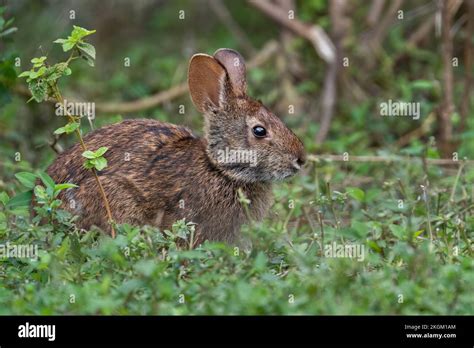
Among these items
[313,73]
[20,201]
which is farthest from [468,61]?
[20,201]

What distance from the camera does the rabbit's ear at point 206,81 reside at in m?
7.49

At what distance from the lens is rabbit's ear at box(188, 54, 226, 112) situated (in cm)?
749

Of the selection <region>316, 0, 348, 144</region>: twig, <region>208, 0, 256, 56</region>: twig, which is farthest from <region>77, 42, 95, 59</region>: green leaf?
<region>208, 0, 256, 56</region>: twig

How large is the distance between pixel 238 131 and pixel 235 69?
2.16 ft

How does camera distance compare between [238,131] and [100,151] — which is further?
[238,131]

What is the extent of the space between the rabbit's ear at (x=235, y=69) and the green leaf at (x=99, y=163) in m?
1.41

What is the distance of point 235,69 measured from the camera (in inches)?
309

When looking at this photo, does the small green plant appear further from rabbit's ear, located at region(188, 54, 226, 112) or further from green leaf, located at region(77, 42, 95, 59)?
rabbit's ear, located at region(188, 54, 226, 112)

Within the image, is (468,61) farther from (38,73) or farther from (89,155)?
(38,73)

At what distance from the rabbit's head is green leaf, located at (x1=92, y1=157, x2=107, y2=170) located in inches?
41.5

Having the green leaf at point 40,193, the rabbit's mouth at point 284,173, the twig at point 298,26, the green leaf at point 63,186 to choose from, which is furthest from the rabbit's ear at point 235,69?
the twig at point 298,26

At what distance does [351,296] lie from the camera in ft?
17.8

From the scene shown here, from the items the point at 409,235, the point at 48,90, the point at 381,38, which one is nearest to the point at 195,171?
the point at 48,90
